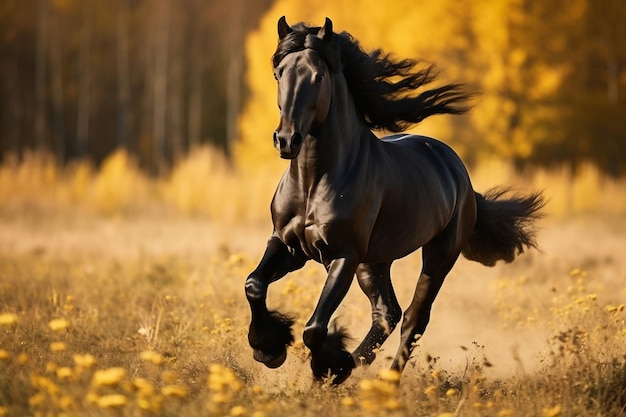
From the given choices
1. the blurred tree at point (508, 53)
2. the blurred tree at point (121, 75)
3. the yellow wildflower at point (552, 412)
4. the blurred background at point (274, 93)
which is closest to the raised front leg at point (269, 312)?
the yellow wildflower at point (552, 412)

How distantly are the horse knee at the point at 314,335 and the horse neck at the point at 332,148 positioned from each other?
0.84 meters

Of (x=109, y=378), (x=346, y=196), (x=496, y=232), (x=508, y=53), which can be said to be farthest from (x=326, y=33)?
(x=508, y=53)

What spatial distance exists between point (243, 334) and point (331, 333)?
1.26 metres

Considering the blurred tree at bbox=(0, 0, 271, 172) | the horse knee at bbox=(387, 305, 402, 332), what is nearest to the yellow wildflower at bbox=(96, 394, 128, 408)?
the horse knee at bbox=(387, 305, 402, 332)

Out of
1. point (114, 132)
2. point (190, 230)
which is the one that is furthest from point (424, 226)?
point (114, 132)

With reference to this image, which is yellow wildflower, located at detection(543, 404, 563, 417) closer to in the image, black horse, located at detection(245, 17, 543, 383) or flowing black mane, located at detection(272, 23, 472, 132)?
black horse, located at detection(245, 17, 543, 383)

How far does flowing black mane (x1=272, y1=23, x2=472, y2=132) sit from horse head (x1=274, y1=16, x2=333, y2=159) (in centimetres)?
4

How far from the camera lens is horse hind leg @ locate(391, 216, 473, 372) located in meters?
6.36

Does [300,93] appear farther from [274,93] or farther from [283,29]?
[274,93]

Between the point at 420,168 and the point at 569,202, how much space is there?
570 inches

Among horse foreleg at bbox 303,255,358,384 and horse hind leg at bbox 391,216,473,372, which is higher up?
horse hind leg at bbox 391,216,473,372

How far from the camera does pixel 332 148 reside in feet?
17.5

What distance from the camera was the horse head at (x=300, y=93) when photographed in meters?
4.77

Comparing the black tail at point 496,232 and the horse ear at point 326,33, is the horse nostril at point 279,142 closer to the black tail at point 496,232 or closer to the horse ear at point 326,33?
the horse ear at point 326,33
